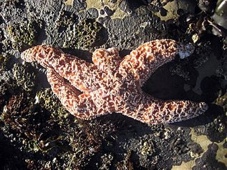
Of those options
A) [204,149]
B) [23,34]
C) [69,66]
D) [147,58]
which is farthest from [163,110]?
[23,34]

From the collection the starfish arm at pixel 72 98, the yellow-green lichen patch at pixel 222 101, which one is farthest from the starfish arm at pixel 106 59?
the yellow-green lichen patch at pixel 222 101

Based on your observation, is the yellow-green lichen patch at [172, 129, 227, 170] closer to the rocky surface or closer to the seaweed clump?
the rocky surface

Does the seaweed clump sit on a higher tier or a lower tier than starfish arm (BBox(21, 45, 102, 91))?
higher

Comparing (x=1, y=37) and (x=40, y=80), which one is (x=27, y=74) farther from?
(x=1, y=37)

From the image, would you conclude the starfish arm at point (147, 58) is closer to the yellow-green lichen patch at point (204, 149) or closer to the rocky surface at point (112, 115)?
the rocky surface at point (112, 115)

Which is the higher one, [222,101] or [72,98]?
[222,101]

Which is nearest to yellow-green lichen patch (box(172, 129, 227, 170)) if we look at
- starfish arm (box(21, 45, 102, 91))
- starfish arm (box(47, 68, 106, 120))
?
starfish arm (box(47, 68, 106, 120))

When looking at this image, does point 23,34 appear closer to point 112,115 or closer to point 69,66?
point 69,66

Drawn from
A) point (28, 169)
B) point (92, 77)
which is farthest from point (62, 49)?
point (28, 169)
